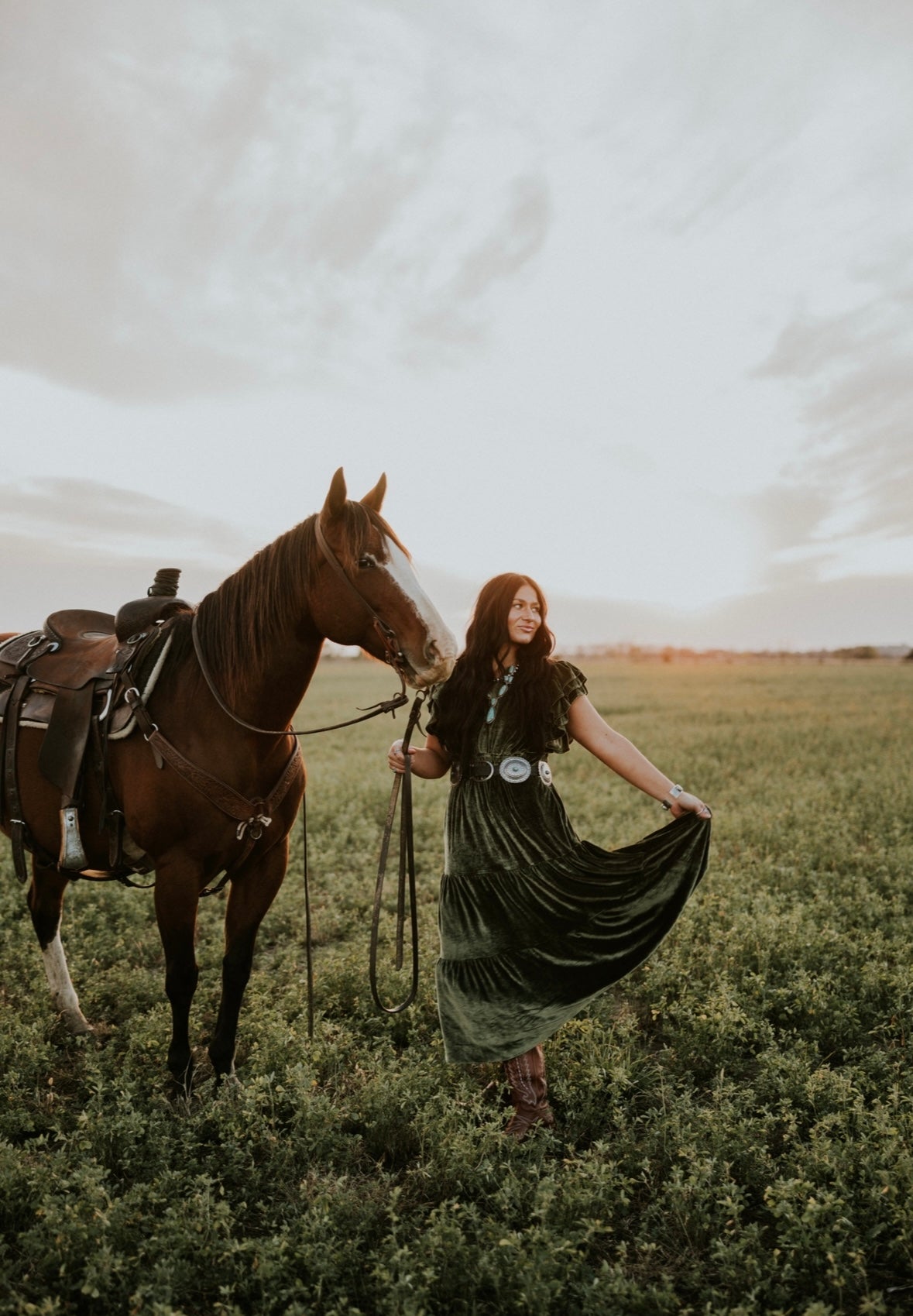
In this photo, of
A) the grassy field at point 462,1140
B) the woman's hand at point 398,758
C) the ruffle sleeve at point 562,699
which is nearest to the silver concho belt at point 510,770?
the ruffle sleeve at point 562,699

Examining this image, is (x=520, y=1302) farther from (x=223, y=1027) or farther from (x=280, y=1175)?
(x=223, y=1027)

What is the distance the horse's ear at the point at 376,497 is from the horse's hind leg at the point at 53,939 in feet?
9.92

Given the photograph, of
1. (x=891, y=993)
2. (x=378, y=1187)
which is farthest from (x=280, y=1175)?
(x=891, y=993)

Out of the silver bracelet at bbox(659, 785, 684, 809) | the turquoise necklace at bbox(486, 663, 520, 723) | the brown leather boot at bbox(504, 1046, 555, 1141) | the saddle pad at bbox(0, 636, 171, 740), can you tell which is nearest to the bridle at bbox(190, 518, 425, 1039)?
the saddle pad at bbox(0, 636, 171, 740)

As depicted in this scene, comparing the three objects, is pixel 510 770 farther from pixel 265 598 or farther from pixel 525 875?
pixel 265 598

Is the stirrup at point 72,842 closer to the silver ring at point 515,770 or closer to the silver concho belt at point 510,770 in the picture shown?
the silver concho belt at point 510,770

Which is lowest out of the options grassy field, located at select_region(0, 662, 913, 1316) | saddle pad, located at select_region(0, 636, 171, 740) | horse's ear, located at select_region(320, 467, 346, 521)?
grassy field, located at select_region(0, 662, 913, 1316)

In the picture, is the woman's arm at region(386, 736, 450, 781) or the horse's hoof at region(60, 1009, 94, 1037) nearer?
the woman's arm at region(386, 736, 450, 781)

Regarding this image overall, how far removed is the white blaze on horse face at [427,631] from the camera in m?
3.22

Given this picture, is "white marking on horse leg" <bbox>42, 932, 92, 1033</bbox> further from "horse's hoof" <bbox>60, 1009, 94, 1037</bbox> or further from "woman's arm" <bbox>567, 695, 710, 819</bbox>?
"woman's arm" <bbox>567, 695, 710, 819</bbox>

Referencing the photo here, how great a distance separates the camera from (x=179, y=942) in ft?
12.3

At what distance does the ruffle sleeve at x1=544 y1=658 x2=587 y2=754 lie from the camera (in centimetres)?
365

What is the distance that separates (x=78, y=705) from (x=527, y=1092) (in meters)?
3.01

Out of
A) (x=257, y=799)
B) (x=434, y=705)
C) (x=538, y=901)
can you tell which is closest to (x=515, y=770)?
(x=434, y=705)
